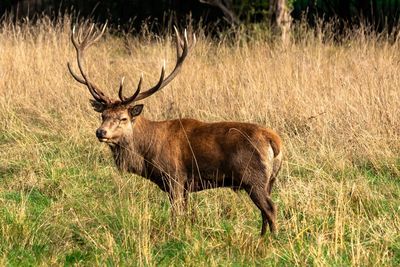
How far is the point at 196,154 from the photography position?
623 centimetres

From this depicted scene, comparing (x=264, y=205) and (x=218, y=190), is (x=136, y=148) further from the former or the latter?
(x=264, y=205)

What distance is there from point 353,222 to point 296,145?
2.43 metres

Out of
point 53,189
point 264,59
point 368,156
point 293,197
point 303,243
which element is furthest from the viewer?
point 264,59

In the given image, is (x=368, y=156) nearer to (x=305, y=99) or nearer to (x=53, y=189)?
(x=305, y=99)

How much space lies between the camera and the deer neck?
6.48m

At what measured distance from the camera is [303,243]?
5457 millimetres

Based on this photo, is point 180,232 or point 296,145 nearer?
point 180,232

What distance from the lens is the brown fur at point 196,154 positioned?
5.93 m

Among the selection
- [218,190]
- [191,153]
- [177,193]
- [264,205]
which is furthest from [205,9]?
[264,205]

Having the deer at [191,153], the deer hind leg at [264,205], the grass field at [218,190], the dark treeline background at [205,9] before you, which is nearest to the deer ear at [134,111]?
the deer at [191,153]

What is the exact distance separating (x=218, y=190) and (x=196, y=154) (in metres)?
0.57

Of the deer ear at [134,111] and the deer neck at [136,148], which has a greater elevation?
the deer ear at [134,111]

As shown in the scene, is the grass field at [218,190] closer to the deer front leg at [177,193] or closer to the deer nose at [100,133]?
the deer front leg at [177,193]

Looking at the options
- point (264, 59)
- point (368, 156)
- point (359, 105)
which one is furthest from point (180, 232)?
point (264, 59)
